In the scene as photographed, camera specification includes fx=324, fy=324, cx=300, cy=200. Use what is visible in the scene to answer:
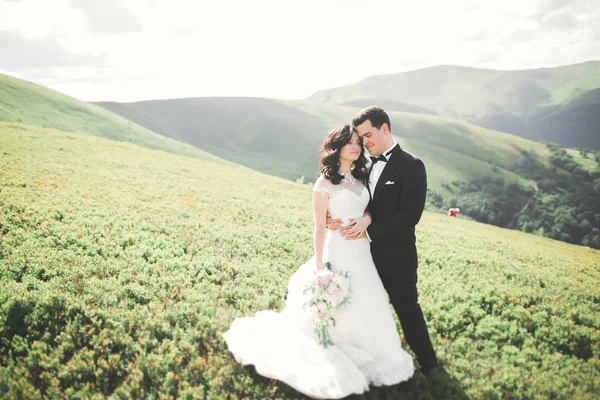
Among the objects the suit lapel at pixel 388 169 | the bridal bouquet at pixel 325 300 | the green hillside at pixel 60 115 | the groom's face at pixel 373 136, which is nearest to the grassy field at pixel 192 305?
the bridal bouquet at pixel 325 300

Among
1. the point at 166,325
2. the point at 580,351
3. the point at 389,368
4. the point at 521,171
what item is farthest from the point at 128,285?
the point at 521,171

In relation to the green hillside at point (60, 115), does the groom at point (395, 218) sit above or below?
below

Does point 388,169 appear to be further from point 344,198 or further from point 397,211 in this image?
point 344,198

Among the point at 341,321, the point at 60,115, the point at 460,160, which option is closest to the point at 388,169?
the point at 341,321

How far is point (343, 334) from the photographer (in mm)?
5945

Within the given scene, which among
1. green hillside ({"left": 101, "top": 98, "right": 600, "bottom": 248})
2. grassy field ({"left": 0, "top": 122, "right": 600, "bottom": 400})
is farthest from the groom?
green hillside ({"left": 101, "top": 98, "right": 600, "bottom": 248})

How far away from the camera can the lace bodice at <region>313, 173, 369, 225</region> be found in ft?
19.8

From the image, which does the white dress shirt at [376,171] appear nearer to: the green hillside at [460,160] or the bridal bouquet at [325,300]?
the bridal bouquet at [325,300]

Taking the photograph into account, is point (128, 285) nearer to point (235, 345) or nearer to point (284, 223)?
point (235, 345)

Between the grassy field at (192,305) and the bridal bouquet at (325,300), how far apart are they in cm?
112

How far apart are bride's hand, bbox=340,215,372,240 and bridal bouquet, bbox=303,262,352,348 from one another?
75 centimetres

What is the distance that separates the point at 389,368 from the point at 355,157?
3838 mm

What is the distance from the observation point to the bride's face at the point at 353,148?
6.07m

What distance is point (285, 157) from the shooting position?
484 ft
